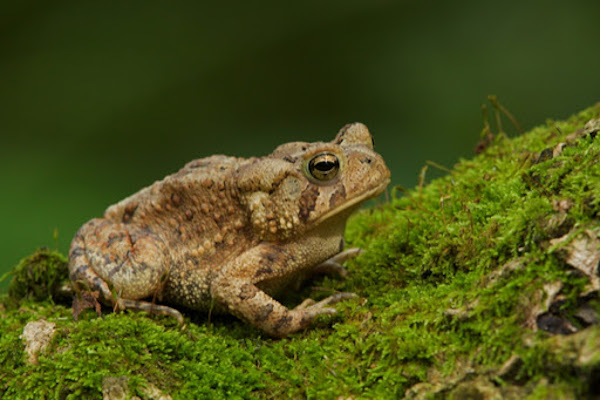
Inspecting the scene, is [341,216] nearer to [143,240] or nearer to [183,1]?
[143,240]

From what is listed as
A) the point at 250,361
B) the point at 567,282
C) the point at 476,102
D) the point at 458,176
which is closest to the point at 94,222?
the point at 250,361

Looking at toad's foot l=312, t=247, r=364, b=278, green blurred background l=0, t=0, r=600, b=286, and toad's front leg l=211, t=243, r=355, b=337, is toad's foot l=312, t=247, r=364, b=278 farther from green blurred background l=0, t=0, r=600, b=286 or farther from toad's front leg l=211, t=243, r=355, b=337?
green blurred background l=0, t=0, r=600, b=286

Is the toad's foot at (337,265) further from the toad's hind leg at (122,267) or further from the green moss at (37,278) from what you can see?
the green moss at (37,278)

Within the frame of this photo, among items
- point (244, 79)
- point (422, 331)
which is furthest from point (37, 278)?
point (244, 79)

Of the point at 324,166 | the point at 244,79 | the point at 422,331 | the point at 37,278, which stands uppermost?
the point at 244,79

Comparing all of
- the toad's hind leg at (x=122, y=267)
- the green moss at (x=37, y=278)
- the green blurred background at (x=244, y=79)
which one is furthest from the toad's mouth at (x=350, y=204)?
the green blurred background at (x=244, y=79)

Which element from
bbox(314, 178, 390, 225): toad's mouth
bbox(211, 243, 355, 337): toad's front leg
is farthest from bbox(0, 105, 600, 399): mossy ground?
bbox(314, 178, 390, 225): toad's mouth

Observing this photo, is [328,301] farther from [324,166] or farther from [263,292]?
[324,166]

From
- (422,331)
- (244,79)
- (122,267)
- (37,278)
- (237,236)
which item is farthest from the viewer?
(244,79)
